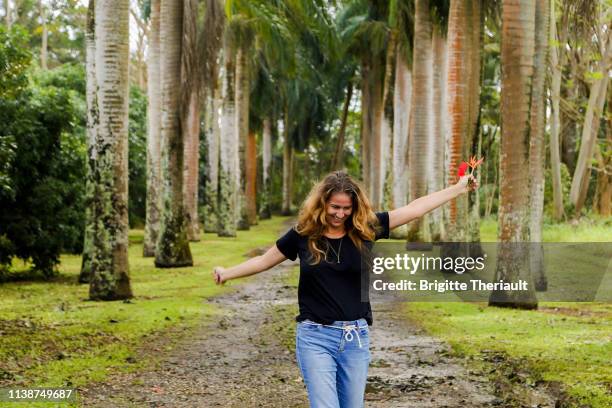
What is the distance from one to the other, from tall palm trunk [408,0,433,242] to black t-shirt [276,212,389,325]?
18.7 metres

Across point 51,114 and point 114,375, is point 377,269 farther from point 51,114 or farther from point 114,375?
point 51,114

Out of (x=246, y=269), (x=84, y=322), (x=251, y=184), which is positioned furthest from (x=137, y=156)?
(x=246, y=269)

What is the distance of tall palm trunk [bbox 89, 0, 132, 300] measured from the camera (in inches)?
595

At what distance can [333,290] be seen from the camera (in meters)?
5.00

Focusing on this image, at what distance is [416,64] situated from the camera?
23.8 m

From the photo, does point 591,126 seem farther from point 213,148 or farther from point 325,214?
point 325,214

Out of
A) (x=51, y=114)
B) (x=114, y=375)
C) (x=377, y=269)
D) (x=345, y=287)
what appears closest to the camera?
(x=345, y=287)

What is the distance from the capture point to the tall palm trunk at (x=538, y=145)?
16922mm

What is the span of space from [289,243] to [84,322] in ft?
27.3

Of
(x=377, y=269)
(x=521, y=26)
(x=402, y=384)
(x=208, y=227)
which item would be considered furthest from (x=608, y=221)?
(x=377, y=269)

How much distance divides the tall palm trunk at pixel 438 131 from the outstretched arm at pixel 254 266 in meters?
18.6

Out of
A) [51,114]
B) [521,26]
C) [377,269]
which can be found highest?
[521,26]

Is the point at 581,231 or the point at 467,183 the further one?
the point at 581,231

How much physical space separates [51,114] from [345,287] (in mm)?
15555
